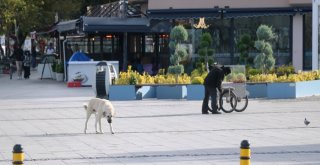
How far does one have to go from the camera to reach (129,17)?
40.2 m

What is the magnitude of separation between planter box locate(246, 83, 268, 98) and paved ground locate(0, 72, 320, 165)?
3.34ft

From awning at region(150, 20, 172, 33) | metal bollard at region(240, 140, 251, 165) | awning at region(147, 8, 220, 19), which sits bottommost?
metal bollard at region(240, 140, 251, 165)

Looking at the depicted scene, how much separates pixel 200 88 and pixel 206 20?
11.4 m

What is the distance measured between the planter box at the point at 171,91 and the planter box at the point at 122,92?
1.08 meters

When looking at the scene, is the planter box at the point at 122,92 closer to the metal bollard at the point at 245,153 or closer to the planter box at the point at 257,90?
the planter box at the point at 257,90

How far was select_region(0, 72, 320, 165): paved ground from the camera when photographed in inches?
599

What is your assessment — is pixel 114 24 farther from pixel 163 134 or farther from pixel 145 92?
pixel 163 134

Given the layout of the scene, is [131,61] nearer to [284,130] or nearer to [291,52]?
[291,52]

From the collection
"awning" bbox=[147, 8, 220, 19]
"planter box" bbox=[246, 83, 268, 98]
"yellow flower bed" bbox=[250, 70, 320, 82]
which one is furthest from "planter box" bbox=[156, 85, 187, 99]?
"awning" bbox=[147, 8, 220, 19]

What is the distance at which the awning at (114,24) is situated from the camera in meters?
37.9

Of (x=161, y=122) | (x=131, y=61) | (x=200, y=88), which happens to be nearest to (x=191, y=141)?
(x=161, y=122)

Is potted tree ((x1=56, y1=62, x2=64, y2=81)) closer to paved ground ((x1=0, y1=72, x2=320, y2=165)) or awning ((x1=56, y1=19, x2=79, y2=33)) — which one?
awning ((x1=56, y1=19, x2=79, y2=33))

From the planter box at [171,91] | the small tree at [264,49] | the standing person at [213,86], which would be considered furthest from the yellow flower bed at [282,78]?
the standing person at [213,86]

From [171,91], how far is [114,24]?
28.9ft
